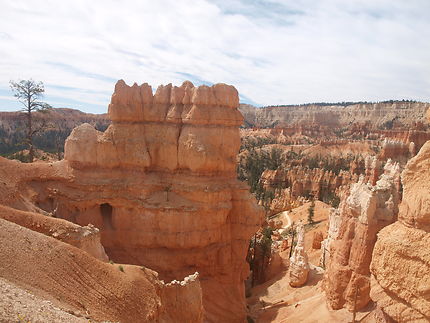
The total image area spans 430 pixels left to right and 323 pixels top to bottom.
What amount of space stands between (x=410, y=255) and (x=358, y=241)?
8.86 meters

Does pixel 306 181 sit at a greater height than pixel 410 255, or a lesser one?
lesser

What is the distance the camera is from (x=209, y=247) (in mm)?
19969

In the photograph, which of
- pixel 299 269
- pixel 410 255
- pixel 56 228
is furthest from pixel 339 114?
pixel 410 255

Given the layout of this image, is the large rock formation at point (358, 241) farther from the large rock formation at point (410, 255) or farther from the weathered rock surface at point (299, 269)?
the large rock formation at point (410, 255)

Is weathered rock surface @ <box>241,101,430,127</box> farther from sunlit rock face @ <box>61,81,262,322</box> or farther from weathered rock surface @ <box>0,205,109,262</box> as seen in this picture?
weathered rock surface @ <box>0,205,109,262</box>

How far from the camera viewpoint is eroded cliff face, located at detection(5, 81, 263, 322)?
1909cm

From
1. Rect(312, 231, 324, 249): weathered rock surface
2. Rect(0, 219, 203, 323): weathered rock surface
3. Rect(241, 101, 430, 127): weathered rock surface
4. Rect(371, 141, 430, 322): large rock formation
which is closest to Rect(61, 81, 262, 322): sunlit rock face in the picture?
Rect(0, 219, 203, 323): weathered rock surface

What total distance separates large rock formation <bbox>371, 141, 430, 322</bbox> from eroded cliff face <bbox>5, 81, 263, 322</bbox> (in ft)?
41.6

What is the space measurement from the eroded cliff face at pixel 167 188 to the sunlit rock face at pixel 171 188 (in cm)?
6

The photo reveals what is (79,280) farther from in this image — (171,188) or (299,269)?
(299,269)

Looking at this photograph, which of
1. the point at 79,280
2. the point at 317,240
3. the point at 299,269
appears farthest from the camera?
the point at 317,240

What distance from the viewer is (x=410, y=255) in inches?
259

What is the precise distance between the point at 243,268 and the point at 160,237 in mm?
5660

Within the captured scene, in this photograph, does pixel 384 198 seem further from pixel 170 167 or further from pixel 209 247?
pixel 170 167
